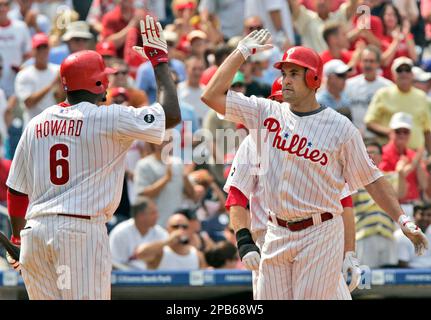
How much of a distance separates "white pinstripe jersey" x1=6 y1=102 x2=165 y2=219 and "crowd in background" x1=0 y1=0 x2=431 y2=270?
3719mm

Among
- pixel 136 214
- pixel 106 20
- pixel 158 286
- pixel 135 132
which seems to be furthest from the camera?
pixel 106 20

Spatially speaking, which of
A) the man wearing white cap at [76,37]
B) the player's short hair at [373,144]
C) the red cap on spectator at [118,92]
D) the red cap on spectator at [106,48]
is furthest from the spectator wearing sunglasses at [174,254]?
the red cap on spectator at [106,48]

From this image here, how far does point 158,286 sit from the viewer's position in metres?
10.1

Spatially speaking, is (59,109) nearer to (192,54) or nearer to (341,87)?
(341,87)

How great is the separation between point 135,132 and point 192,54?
7.35 meters

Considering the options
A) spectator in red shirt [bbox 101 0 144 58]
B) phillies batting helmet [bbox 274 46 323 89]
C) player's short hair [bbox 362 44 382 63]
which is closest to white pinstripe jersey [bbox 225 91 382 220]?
phillies batting helmet [bbox 274 46 323 89]

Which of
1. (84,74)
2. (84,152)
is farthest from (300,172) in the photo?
(84,74)

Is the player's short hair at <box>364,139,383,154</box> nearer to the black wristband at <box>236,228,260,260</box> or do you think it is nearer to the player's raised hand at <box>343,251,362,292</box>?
the player's raised hand at <box>343,251,362,292</box>

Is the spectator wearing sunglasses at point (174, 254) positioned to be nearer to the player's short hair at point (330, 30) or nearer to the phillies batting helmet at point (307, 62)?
the player's short hair at point (330, 30)

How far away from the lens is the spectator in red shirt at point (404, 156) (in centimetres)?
1170

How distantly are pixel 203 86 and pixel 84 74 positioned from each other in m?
6.15

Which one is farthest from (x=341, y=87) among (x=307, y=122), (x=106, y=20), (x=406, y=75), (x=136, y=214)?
(x=307, y=122)

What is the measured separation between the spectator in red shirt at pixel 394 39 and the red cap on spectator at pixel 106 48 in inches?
125

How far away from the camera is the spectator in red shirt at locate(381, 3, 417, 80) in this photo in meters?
14.0
